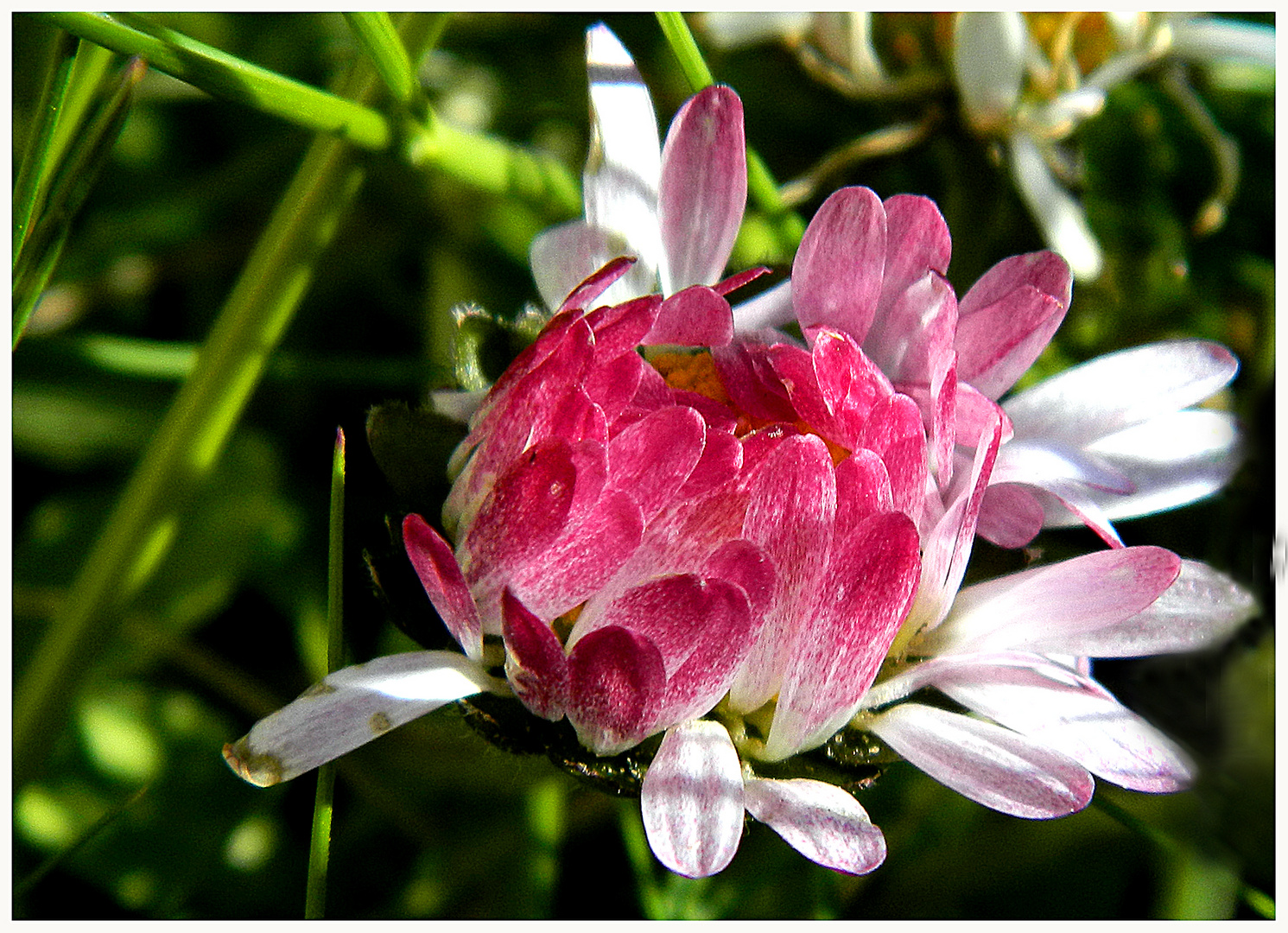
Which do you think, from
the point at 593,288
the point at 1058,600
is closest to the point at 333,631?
the point at 593,288

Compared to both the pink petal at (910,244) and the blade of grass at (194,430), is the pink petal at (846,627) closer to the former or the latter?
the pink petal at (910,244)

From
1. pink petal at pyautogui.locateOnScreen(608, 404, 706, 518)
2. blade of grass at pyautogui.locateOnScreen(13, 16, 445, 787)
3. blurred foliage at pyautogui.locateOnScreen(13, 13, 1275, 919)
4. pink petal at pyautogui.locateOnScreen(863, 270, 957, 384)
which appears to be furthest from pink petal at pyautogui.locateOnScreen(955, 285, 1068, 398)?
blade of grass at pyautogui.locateOnScreen(13, 16, 445, 787)

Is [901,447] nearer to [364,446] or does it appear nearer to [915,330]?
[915,330]

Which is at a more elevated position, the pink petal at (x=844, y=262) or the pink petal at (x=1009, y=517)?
the pink petal at (x=844, y=262)

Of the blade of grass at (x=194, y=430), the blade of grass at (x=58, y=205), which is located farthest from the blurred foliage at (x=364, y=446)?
the blade of grass at (x=58, y=205)

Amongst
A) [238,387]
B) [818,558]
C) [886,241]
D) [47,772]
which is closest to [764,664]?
[818,558]
